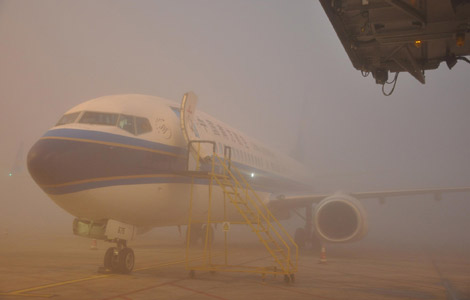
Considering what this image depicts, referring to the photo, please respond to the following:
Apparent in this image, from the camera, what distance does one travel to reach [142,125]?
9586 millimetres

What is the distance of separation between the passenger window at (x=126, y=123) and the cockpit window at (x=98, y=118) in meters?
0.12

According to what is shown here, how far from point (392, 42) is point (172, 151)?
5.84 metres

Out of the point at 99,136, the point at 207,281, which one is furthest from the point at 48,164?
the point at 207,281

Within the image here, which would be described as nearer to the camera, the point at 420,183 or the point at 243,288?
the point at 243,288

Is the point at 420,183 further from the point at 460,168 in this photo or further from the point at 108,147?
the point at 108,147

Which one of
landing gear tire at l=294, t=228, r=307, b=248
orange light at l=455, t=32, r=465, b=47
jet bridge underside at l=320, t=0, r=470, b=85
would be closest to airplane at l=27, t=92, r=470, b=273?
jet bridge underside at l=320, t=0, r=470, b=85

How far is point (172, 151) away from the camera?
10.0 meters

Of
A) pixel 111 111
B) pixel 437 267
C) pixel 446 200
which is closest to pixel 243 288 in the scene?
pixel 111 111

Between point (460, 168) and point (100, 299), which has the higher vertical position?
point (460, 168)

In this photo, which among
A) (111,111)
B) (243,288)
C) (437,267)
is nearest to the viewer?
(243,288)

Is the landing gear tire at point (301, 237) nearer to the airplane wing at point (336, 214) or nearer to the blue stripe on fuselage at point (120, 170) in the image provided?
the airplane wing at point (336, 214)

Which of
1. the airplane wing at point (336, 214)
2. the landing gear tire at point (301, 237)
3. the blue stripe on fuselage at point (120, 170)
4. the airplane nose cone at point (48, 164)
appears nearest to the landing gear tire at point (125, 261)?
the blue stripe on fuselage at point (120, 170)

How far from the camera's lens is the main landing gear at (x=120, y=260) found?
9.11 m

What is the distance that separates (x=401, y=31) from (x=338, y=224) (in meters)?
10.6
